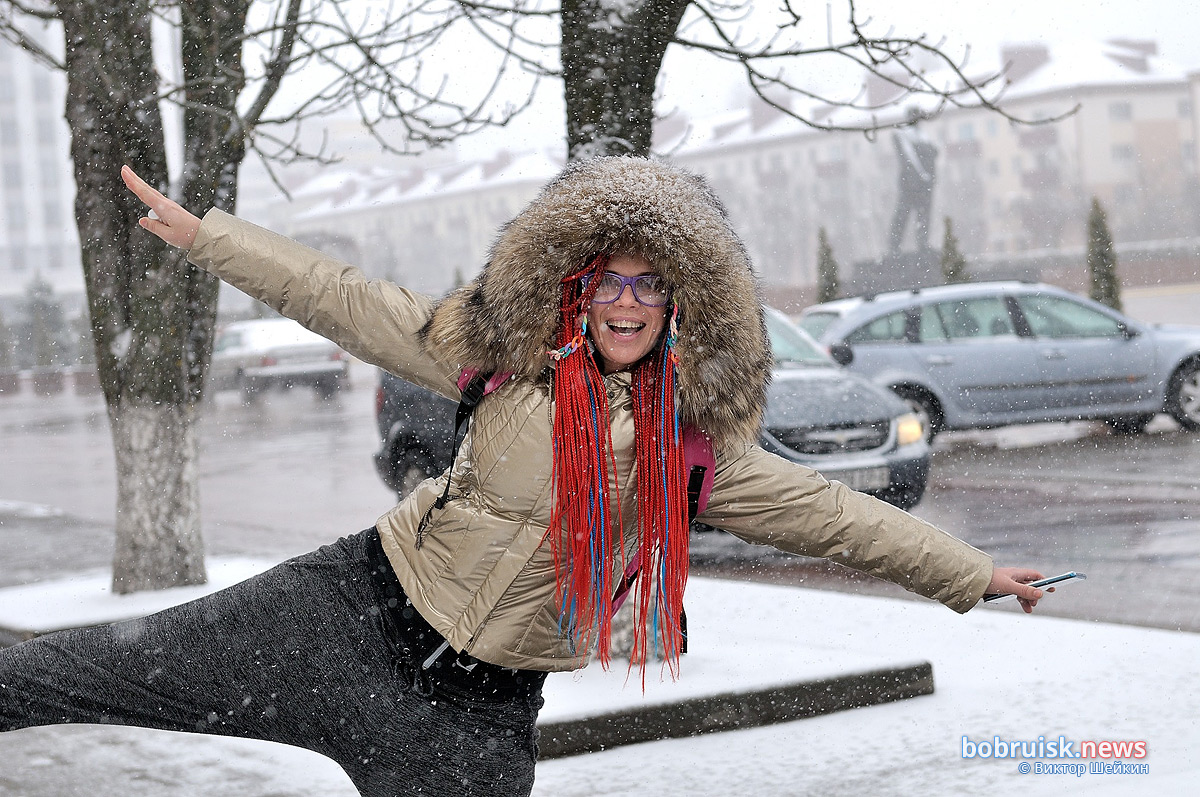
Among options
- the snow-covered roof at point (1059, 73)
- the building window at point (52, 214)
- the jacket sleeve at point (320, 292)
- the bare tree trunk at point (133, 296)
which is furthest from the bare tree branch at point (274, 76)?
the building window at point (52, 214)

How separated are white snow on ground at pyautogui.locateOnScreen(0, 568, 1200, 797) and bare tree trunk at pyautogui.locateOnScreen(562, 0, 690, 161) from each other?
1976 mm

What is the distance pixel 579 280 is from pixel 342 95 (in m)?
3.97

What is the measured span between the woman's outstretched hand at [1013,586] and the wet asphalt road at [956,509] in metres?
3.49

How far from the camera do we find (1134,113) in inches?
2584

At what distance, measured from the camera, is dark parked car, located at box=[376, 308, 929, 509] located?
7.73 meters

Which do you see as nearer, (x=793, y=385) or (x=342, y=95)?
(x=342, y=95)

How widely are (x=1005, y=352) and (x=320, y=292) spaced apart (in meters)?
10.4

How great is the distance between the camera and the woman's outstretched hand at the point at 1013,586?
2.58 metres

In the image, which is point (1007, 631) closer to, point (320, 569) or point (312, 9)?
point (320, 569)

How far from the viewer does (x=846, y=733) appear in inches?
169

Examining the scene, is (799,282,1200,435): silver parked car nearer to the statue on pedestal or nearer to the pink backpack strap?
the pink backpack strap

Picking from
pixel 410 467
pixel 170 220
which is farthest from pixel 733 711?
pixel 410 467

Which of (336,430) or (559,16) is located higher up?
(559,16)

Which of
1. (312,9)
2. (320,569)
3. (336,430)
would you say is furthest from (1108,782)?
(336,430)
